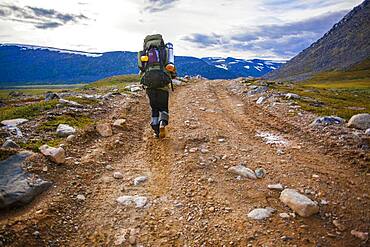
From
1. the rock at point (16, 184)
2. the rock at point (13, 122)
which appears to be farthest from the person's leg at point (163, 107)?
the rock at point (13, 122)

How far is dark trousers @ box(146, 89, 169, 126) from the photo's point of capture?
1051 centimetres

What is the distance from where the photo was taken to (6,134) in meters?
8.98

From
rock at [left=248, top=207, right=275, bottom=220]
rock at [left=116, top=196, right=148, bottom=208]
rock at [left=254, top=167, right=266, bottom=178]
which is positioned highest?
rock at [left=254, top=167, right=266, bottom=178]

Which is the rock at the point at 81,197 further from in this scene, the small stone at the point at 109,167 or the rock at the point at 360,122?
the rock at the point at 360,122

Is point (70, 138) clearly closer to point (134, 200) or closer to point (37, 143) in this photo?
point (37, 143)

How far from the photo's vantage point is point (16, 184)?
5941 millimetres

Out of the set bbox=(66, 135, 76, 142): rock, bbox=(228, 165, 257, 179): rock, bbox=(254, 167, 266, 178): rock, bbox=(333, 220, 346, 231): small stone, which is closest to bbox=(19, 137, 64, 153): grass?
bbox=(66, 135, 76, 142): rock

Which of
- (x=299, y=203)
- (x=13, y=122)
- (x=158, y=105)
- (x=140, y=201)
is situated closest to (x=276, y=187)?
(x=299, y=203)

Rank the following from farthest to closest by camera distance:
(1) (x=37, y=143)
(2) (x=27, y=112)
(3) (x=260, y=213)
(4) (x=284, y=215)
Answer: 1. (2) (x=27, y=112)
2. (1) (x=37, y=143)
3. (3) (x=260, y=213)
4. (4) (x=284, y=215)

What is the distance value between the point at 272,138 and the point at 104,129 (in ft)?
19.7

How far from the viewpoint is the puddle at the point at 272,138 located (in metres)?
9.67

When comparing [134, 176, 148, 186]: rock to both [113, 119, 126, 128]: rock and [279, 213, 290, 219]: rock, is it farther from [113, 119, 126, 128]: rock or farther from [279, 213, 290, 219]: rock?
[113, 119, 126, 128]: rock

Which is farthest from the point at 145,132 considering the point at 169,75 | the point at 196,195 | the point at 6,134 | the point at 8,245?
the point at 8,245

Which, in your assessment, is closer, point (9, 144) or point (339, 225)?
point (339, 225)
